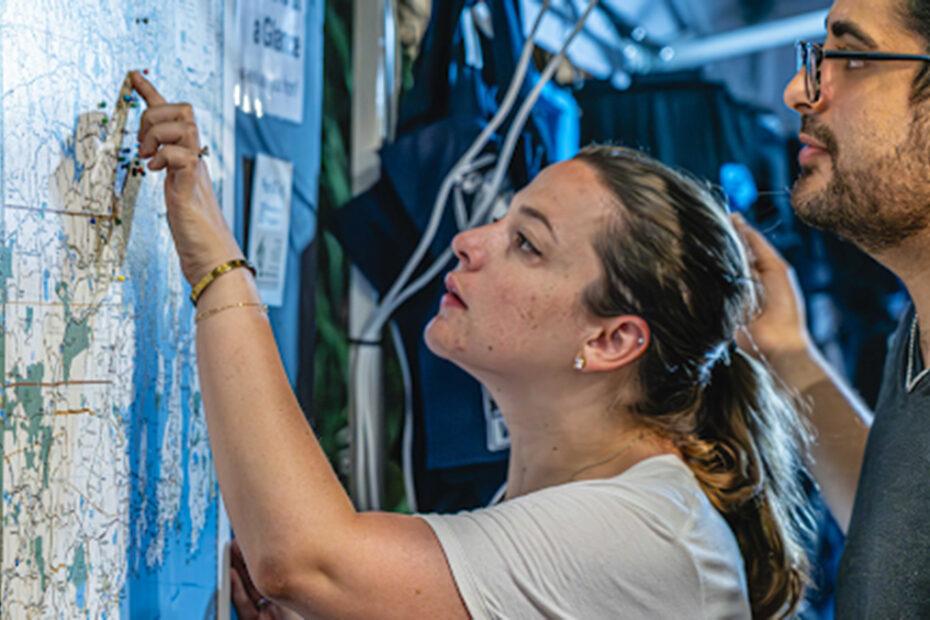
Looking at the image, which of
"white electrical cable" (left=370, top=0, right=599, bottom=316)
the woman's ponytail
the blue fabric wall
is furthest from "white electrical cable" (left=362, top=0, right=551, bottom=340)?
the woman's ponytail

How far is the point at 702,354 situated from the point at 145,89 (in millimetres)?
746

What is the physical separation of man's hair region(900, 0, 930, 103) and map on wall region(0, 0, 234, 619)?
2.62ft

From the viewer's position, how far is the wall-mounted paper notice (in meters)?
1.15

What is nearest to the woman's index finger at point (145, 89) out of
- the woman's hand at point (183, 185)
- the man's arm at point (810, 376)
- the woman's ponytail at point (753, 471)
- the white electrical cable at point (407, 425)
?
the woman's hand at point (183, 185)

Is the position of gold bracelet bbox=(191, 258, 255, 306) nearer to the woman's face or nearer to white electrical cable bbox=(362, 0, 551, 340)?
the woman's face

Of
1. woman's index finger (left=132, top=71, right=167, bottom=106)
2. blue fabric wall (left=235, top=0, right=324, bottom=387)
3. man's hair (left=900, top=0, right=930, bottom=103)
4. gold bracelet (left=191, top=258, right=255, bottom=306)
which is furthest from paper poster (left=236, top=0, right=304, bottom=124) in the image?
man's hair (left=900, top=0, right=930, bottom=103)

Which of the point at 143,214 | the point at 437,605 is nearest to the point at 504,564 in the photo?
the point at 437,605

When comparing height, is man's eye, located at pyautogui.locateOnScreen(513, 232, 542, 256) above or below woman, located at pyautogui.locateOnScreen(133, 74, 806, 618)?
above

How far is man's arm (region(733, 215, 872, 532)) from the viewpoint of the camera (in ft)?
4.22

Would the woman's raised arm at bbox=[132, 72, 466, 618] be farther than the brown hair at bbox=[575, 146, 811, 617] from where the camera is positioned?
No

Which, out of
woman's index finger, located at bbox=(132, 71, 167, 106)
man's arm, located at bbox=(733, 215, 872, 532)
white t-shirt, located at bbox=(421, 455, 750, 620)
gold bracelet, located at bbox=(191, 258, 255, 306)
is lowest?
white t-shirt, located at bbox=(421, 455, 750, 620)

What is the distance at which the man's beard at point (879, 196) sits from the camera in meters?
0.92

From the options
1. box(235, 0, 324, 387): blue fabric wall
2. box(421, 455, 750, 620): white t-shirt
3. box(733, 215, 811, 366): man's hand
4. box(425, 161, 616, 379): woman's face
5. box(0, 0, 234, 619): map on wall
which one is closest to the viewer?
box(0, 0, 234, 619): map on wall

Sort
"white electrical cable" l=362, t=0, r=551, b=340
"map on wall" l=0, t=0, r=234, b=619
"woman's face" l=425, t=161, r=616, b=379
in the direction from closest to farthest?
"map on wall" l=0, t=0, r=234, b=619 → "woman's face" l=425, t=161, r=616, b=379 → "white electrical cable" l=362, t=0, r=551, b=340
